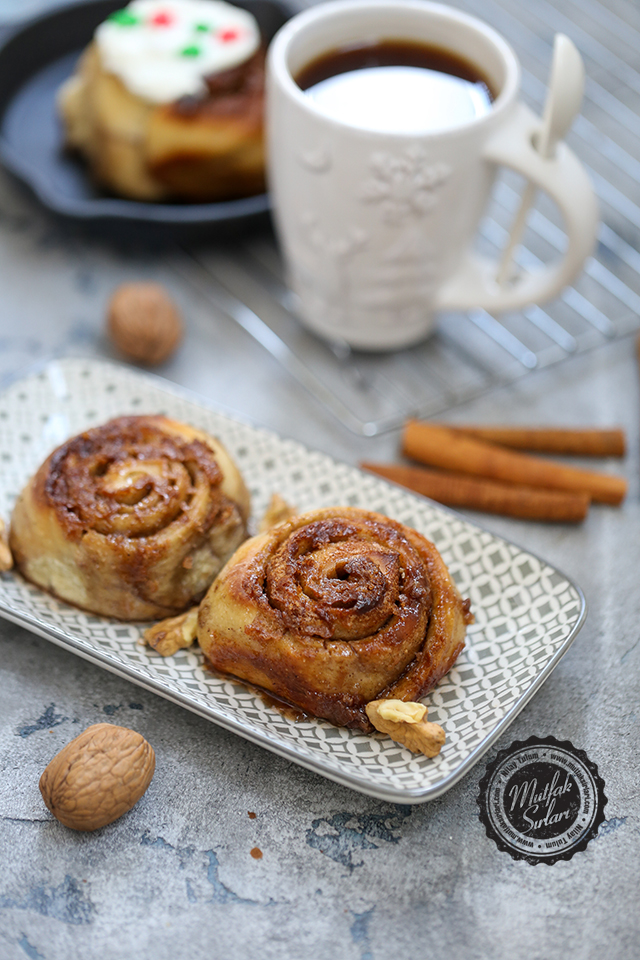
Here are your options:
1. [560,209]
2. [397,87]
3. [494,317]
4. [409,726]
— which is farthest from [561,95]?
[409,726]

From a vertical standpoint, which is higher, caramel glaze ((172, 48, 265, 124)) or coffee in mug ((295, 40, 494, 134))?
coffee in mug ((295, 40, 494, 134))

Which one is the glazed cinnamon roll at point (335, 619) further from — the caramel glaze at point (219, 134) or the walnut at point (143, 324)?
the caramel glaze at point (219, 134)

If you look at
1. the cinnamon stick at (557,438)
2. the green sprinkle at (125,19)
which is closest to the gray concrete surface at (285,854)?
the cinnamon stick at (557,438)

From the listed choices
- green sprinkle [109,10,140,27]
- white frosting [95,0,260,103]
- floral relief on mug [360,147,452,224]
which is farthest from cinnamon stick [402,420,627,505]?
green sprinkle [109,10,140,27]

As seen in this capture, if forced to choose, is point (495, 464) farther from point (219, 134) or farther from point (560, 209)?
point (219, 134)

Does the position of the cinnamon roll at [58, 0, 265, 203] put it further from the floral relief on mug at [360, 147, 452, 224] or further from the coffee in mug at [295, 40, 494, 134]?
the floral relief on mug at [360, 147, 452, 224]

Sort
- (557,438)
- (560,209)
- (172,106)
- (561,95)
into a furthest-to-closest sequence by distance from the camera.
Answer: (172,106) → (557,438) → (560,209) → (561,95)
